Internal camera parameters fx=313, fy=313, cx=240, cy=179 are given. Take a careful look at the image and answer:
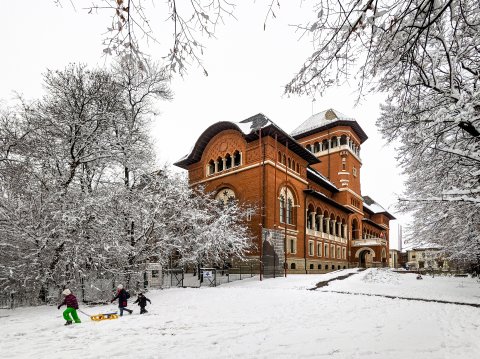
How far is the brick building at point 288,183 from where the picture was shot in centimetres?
2508

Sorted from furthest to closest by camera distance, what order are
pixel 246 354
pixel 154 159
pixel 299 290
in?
pixel 154 159 < pixel 299 290 < pixel 246 354

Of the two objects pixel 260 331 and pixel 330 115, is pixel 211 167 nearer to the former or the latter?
pixel 330 115

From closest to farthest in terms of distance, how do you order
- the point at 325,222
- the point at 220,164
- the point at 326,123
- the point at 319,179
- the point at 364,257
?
the point at 220,164 → the point at 319,179 → the point at 325,222 → the point at 326,123 → the point at 364,257

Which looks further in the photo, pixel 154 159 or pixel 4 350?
pixel 154 159

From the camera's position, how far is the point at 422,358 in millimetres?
5246

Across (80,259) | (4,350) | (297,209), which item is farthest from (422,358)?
(297,209)

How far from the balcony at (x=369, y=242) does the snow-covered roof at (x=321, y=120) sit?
619 inches

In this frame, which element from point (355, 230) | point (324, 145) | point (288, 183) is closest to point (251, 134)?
point (288, 183)

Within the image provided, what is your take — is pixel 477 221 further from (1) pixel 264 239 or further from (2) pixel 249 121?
(2) pixel 249 121

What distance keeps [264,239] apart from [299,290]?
285 inches

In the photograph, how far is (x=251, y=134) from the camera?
25562 mm

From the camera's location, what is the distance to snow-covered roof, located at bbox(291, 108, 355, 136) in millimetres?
40625

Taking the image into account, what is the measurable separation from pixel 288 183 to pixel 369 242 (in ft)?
64.1

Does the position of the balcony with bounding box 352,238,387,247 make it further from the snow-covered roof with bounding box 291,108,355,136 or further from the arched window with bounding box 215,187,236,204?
the arched window with bounding box 215,187,236,204
